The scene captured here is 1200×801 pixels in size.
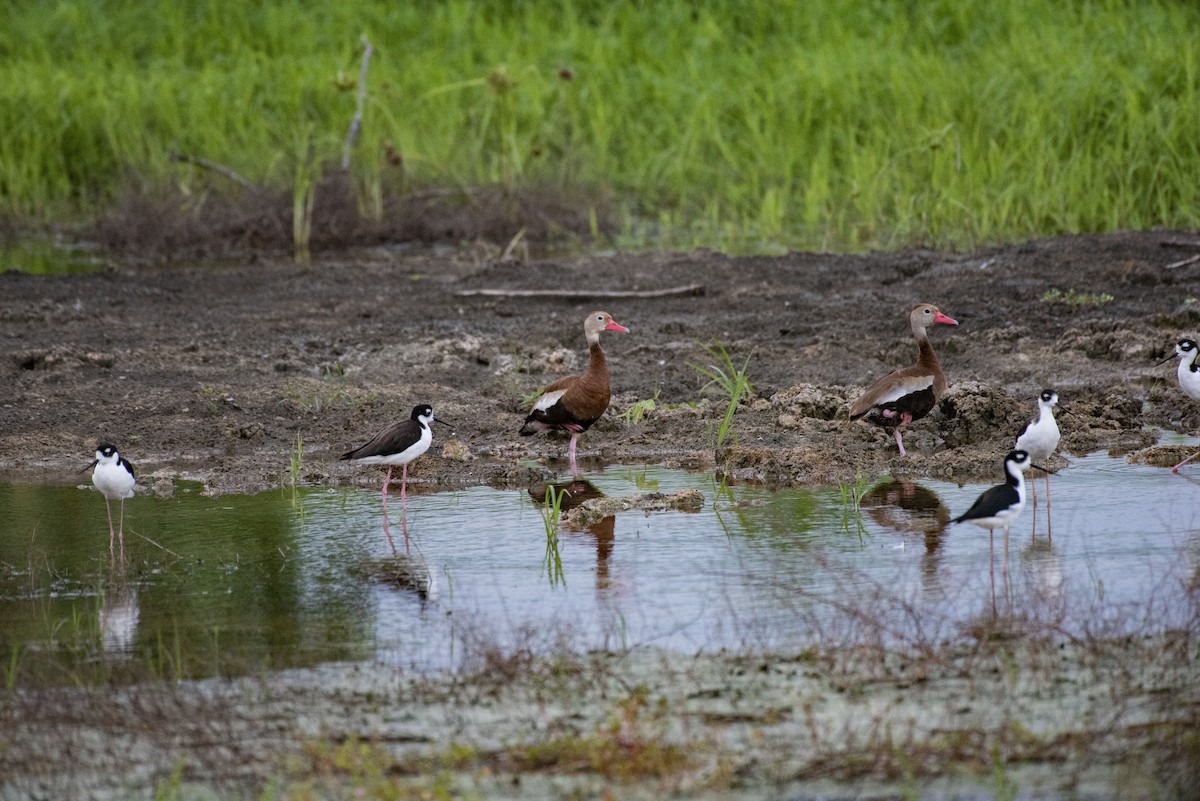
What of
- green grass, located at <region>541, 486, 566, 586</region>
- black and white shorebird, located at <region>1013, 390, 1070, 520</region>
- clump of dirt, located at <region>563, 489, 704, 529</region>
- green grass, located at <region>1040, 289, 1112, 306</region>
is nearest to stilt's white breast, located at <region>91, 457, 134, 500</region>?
green grass, located at <region>541, 486, 566, 586</region>

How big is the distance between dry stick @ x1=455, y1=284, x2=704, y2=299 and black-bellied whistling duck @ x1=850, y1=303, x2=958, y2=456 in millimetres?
3501

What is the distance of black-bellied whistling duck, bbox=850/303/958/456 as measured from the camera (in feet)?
29.2

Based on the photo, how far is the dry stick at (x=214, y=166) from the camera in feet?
54.9

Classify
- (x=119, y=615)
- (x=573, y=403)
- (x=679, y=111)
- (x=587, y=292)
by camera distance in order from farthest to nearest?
(x=679, y=111)
(x=587, y=292)
(x=573, y=403)
(x=119, y=615)

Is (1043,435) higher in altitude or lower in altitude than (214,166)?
lower

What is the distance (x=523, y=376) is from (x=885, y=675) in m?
5.61

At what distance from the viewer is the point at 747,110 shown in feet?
57.0

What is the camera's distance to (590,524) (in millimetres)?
7871

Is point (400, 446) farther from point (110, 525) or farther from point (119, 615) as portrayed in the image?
point (119, 615)

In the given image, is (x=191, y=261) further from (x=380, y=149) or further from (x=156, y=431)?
(x=156, y=431)

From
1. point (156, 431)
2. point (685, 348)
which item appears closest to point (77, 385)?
point (156, 431)

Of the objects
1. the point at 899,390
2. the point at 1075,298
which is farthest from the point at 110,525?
the point at 1075,298

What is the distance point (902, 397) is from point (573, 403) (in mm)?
1882

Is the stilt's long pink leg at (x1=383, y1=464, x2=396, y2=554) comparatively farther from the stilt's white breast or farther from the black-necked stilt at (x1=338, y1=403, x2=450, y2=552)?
the stilt's white breast
